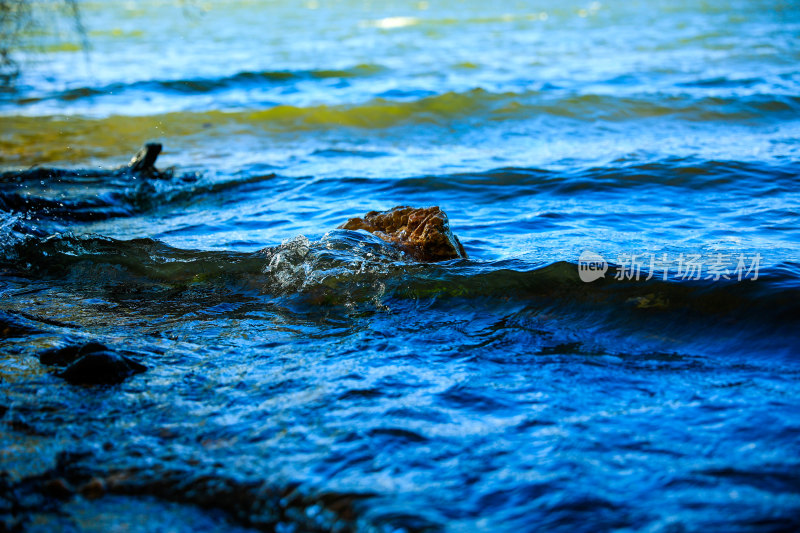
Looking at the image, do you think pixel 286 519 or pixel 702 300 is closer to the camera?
pixel 286 519

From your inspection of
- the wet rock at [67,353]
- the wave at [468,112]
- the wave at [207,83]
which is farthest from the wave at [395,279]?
the wave at [207,83]

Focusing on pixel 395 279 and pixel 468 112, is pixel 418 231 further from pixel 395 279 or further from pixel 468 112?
pixel 468 112

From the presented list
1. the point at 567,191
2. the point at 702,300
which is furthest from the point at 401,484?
the point at 567,191

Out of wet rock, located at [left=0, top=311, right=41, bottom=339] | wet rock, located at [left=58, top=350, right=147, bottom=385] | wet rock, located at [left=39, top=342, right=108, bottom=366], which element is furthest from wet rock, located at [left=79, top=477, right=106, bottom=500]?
wet rock, located at [left=0, top=311, right=41, bottom=339]

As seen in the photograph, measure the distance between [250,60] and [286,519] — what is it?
62.5 ft

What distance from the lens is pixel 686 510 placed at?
247 cm

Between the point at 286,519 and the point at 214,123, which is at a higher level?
the point at 214,123

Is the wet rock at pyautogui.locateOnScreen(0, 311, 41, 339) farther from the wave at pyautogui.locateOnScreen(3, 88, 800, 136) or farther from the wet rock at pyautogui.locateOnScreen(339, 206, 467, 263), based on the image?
the wave at pyautogui.locateOnScreen(3, 88, 800, 136)

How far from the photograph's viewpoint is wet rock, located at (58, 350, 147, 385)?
11.2ft

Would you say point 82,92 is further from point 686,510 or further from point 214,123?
point 686,510

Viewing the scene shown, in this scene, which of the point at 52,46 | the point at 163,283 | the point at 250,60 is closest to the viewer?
the point at 163,283

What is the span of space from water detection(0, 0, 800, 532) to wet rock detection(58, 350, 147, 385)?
68 millimetres

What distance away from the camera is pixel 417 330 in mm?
4109

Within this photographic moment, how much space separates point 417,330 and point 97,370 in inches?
66.4
